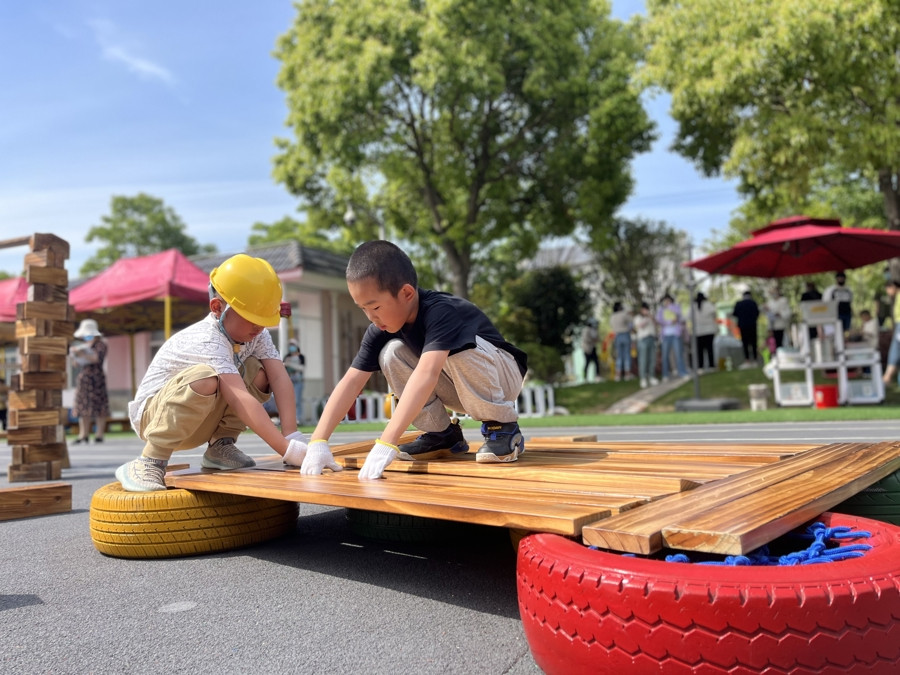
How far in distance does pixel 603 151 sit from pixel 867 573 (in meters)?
15.4

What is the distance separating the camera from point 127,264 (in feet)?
50.0

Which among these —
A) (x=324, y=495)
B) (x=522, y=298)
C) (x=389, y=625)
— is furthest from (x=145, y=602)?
(x=522, y=298)

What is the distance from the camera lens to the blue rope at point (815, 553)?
1639 mm

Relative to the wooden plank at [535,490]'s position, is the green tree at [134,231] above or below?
above

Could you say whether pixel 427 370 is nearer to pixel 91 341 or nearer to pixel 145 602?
pixel 145 602

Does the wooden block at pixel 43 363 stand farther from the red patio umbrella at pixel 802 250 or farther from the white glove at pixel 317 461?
the red patio umbrella at pixel 802 250

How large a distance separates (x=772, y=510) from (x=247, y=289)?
230 cm

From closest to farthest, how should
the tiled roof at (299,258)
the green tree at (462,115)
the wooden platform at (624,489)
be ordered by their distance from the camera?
1. the wooden platform at (624,489)
2. the green tree at (462,115)
3. the tiled roof at (299,258)

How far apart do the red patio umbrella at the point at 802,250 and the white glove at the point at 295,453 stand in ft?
30.6

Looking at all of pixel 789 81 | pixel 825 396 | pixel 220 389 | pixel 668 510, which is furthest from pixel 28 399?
pixel 789 81

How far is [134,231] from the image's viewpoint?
4700 centimetres

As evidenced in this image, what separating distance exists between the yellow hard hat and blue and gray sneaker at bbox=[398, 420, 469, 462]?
0.88 meters

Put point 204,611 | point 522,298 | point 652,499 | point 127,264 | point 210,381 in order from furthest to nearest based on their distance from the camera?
point 522,298 → point 127,264 → point 210,381 → point 204,611 → point 652,499

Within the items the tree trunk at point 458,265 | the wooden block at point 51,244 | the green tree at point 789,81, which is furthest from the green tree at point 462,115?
the wooden block at point 51,244
